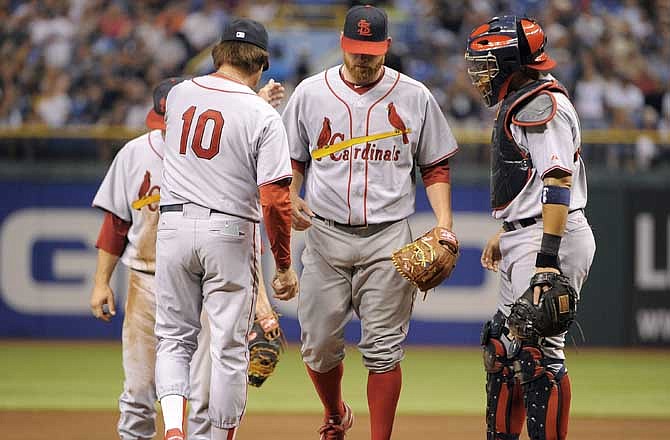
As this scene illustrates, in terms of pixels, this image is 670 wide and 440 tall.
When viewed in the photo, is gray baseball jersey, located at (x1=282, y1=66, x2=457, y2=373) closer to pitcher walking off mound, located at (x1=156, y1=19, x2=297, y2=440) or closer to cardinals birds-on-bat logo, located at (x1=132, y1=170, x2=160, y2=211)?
pitcher walking off mound, located at (x1=156, y1=19, x2=297, y2=440)

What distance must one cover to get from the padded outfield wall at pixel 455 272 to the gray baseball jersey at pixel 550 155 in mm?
6924

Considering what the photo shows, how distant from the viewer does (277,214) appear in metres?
5.58

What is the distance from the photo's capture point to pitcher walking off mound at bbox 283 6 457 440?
6.16m

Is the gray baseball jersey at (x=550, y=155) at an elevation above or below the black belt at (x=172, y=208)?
above

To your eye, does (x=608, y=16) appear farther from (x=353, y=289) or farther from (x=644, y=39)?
(x=353, y=289)

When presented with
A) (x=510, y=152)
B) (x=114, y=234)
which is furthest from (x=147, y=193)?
(x=510, y=152)

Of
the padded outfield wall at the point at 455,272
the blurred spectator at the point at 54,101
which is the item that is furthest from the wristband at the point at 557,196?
the blurred spectator at the point at 54,101

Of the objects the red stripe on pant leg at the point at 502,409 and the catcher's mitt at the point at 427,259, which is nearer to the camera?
the red stripe on pant leg at the point at 502,409

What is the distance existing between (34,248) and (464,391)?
563 cm

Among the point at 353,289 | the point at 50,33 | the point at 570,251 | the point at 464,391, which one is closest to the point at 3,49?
the point at 50,33

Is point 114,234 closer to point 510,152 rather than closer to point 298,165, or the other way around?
point 298,165

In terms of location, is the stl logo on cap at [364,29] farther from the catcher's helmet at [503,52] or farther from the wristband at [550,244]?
the wristband at [550,244]

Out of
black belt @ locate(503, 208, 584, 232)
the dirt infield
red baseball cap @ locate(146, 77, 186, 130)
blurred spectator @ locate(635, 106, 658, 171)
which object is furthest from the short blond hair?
blurred spectator @ locate(635, 106, 658, 171)

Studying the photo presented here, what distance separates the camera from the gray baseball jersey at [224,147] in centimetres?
559
